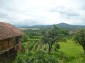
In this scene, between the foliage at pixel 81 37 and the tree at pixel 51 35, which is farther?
the tree at pixel 51 35

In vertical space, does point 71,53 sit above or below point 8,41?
below

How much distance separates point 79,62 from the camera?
113 feet

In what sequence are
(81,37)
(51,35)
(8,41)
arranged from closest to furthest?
(8,41)
(81,37)
(51,35)

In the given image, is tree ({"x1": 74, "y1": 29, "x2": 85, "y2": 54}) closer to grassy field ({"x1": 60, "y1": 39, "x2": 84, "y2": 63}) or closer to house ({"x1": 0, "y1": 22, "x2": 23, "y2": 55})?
grassy field ({"x1": 60, "y1": 39, "x2": 84, "y2": 63})

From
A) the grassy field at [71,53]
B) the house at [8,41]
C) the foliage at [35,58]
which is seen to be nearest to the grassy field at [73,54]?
the grassy field at [71,53]

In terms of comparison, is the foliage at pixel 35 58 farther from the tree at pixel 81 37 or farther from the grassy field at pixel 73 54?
the tree at pixel 81 37

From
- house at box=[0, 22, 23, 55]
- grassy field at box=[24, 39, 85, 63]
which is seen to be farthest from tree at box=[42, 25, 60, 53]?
house at box=[0, 22, 23, 55]

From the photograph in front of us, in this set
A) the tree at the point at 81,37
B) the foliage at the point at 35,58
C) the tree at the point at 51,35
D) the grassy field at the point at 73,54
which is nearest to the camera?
the foliage at the point at 35,58

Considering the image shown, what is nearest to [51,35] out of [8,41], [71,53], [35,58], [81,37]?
[81,37]

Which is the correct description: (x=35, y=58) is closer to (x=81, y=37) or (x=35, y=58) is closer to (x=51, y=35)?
(x=81, y=37)

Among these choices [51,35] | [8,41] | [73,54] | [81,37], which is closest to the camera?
[8,41]

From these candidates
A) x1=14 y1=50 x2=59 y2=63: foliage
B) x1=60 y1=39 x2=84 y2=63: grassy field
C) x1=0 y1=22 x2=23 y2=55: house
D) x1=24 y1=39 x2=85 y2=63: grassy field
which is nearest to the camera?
x1=14 y1=50 x2=59 y2=63: foliage

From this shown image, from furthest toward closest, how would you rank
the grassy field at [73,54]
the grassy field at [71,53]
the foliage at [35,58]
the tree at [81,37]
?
the tree at [81,37] < the grassy field at [73,54] < the grassy field at [71,53] < the foliage at [35,58]

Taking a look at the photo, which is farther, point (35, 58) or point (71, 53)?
point (71, 53)
